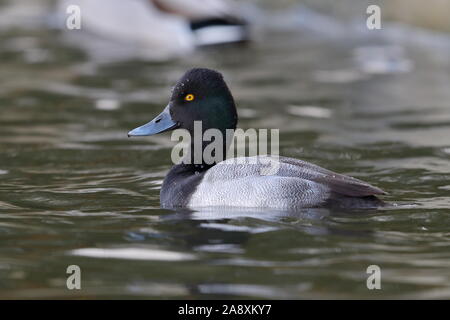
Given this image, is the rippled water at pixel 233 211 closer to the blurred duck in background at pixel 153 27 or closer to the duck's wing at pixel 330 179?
the duck's wing at pixel 330 179

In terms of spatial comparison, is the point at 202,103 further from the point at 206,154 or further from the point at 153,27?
the point at 153,27

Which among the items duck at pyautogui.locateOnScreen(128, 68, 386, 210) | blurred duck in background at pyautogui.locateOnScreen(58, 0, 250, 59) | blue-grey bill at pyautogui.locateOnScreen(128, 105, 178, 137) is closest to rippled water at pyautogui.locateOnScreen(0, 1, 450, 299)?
duck at pyautogui.locateOnScreen(128, 68, 386, 210)

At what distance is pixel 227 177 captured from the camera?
716 cm

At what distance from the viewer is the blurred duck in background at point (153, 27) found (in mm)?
14977

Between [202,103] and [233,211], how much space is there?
0.99 meters

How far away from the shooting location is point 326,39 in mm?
15516

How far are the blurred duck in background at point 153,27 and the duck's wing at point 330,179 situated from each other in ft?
26.0

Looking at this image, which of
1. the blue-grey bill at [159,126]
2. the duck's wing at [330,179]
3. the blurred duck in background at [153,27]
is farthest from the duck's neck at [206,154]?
the blurred duck in background at [153,27]

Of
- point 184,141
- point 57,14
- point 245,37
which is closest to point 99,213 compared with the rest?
point 184,141

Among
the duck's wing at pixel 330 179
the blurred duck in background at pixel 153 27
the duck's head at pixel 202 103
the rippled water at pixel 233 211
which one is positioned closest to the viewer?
the rippled water at pixel 233 211

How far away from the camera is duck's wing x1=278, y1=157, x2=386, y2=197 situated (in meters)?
6.86

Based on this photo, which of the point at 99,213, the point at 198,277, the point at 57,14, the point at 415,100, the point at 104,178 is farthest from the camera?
the point at 57,14
